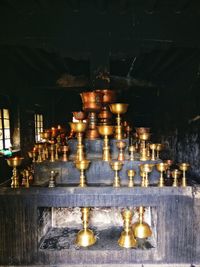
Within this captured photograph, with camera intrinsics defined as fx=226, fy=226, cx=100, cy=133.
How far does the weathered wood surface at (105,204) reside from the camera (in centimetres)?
340

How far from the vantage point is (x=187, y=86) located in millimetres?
7539

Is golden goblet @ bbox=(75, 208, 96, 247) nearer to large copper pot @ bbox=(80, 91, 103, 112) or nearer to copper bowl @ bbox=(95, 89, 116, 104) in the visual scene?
large copper pot @ bbox=(80, 91, 103, 112)

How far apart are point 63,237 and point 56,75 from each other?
6.24m

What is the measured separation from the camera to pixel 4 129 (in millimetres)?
7809

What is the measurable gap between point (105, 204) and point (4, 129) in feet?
18.5

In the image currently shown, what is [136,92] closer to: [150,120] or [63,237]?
[150,120]

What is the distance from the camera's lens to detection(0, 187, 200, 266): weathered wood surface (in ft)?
11.1

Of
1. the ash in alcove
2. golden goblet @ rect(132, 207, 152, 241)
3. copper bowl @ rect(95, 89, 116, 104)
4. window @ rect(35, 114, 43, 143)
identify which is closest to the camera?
golden goblet @ rect(132, 207, 152, 241)

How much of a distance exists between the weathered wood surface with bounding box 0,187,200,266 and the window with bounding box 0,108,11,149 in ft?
15.2

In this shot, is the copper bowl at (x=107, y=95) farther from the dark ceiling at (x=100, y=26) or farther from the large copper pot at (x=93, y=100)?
the dark ceiling at (x=100, y=26)

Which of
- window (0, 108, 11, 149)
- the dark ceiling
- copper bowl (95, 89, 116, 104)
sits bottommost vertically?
window (0, 108, 11, 149)

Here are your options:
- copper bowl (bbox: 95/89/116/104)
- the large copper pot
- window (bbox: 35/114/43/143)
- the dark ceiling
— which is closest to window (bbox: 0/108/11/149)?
window (bbox: 35/114/43/143)

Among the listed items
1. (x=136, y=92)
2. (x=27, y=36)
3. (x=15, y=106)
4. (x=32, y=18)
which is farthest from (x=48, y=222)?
(x=136, y=92)

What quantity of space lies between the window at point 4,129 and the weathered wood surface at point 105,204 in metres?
4.62
